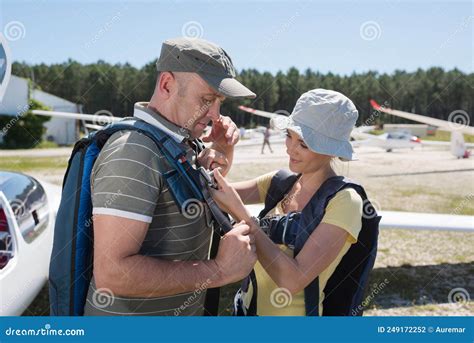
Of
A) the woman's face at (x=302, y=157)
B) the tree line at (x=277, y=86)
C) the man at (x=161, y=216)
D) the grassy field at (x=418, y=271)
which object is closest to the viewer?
the man at (x=161, y=216)

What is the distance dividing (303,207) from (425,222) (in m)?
4.44

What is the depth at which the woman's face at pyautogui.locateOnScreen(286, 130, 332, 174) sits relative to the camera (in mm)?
1979

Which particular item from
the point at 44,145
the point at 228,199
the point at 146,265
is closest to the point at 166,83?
the point at 228,199

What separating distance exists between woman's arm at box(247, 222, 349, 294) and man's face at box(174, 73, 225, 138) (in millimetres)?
480

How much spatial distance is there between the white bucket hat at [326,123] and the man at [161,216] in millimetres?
433

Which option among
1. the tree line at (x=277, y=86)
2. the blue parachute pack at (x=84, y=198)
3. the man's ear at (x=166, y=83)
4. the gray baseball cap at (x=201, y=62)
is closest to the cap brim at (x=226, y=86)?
the gray baseball cap at (x=201, y=62)

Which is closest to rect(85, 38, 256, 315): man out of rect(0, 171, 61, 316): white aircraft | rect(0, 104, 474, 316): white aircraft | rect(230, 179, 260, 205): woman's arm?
rect(230, 179, 260, 205): woman's arm

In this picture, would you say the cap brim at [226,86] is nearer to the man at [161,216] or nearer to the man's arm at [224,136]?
the man at [161,216]

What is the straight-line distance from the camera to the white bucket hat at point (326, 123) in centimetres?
190

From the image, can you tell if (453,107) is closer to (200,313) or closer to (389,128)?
(389,128)

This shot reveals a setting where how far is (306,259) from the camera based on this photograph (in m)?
1.73

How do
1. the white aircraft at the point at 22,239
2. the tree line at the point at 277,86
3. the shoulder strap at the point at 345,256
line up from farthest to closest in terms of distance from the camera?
the tree line at the point at 277,86 → the white aircraft at the point at 22,239 → the shoulder strap at the point at 345,256

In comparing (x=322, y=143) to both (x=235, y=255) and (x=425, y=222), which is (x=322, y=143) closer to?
(x=235, y=255)

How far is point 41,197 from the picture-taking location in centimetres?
462
